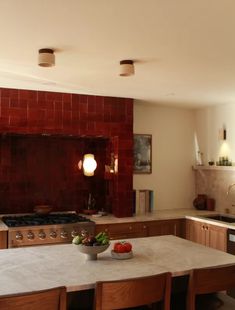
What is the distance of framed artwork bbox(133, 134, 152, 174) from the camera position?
5.62m

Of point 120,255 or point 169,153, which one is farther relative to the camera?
point 169,153

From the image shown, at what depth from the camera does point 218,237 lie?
184 inches

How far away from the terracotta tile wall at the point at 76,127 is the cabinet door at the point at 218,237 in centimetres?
108

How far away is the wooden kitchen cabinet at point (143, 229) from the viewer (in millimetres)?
4645

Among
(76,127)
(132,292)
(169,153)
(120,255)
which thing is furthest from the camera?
(169,153)

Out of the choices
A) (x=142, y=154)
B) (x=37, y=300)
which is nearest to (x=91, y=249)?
(x=37, y=300)

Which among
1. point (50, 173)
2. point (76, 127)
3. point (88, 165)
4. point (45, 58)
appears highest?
point (45, 58)

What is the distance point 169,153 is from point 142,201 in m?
1.00

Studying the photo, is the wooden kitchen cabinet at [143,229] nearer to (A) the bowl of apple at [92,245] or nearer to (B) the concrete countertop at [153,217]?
(B) the concrete countertop at [153,217]

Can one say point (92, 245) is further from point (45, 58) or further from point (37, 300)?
point (45, 58)

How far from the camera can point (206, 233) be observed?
4879 mm

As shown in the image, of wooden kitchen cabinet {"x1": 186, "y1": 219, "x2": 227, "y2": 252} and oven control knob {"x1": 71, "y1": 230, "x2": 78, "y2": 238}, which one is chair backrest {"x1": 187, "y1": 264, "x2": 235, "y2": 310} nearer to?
oven control knob {"x1": 71, "y1": 230, "x2": 78, "y2": 238}

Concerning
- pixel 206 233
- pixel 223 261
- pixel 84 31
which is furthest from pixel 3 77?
pixel 206 233

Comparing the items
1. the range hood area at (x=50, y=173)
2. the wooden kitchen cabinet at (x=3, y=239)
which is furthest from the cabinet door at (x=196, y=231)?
the wooden kitchen cabinet at (x=3, y=239)
